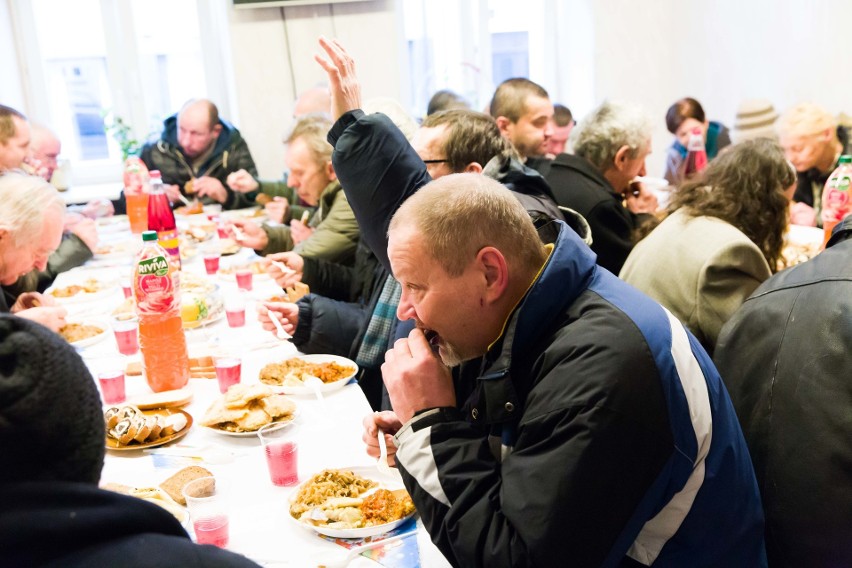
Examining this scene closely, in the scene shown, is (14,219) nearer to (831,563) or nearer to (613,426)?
(613,426)

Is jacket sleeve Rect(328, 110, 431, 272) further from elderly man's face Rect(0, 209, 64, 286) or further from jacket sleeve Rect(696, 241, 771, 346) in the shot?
elderly man's face Rect(0, 209, 64, 286)

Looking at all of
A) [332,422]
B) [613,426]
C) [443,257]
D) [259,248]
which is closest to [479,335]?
[443,257]

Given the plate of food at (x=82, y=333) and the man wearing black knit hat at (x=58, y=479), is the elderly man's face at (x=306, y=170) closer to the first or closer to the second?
the plate of food at (x=82, y=333)

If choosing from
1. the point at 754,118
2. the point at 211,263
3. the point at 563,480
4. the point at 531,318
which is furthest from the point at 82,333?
the point at 754,118

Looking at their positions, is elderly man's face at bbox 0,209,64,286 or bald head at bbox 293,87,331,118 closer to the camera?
elderly man's face at bbox 0,209,64,286

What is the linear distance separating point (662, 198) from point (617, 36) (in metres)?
2.25

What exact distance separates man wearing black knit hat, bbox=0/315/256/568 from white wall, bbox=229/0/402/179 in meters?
5.73

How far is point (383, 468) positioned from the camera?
65.2 inches

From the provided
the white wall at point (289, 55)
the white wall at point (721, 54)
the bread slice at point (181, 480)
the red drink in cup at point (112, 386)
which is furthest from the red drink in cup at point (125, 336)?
the white wall at point (721, 54)

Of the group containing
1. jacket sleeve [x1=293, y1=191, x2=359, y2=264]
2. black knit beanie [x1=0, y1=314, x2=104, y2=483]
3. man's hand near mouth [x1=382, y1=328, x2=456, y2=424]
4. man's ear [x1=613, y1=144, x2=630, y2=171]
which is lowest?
jacket sleeve [x1=293, y1=191, x2=359, y2=264]

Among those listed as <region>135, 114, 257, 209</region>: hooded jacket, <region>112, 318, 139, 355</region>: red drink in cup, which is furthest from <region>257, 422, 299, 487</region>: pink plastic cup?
<region>135, 114, 257, 209</region>: hooded jacket

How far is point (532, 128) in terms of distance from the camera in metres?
4.01

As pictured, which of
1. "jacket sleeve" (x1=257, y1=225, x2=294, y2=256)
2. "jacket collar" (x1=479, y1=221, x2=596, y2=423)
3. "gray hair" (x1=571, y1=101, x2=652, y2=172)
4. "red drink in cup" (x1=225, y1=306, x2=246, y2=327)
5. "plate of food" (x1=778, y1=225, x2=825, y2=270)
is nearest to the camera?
"jacket collar" (x1=479, y1=221, x2=596, y2=423)

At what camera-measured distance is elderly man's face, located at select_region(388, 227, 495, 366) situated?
1.46 m
